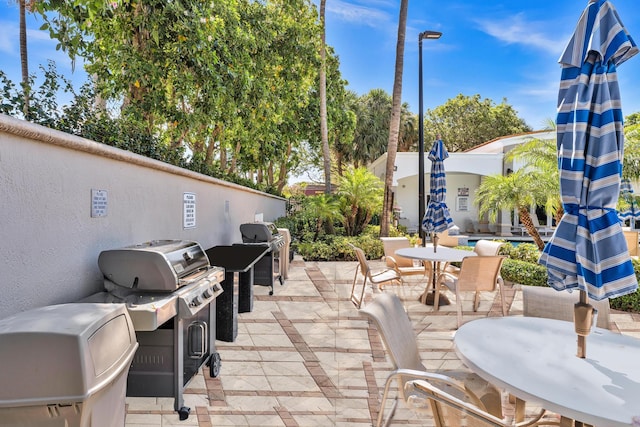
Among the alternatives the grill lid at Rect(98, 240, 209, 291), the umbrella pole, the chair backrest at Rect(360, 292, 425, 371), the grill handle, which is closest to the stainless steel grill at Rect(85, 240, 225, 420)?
the grill lid at Rect(98, 240, 209, 291)

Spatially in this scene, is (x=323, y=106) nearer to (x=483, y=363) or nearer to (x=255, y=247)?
(x=255, y=247)

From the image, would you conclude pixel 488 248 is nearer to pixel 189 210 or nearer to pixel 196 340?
pixel 189 210

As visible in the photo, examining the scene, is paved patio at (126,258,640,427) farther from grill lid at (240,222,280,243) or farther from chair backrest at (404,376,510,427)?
chair backrest at (404,376,510,427)

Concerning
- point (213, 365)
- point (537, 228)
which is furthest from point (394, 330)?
point (537, 228)

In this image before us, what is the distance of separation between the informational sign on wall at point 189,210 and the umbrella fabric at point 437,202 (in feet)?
13.9

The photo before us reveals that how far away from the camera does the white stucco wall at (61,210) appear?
2.13 meters

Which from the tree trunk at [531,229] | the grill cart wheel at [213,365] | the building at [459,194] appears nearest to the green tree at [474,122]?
the building at [459,194]

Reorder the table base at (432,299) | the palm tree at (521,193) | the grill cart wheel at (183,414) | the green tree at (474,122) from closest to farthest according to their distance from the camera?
1. the grill cart wheel at (183,414)
2. the table base at (432,299)
3. the palm tree at (521,193)
4. the green tree at (474,122)

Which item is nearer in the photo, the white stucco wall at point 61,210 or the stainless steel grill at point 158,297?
the white stucco wall at point 61,210

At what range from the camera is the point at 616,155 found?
202cm

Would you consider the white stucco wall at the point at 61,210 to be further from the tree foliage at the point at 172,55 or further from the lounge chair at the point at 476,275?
the lounge chair at the point at 476,275

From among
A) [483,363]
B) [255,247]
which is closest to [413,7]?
[255,247]

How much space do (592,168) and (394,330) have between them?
4.86ft

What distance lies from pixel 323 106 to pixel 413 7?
434 cm
